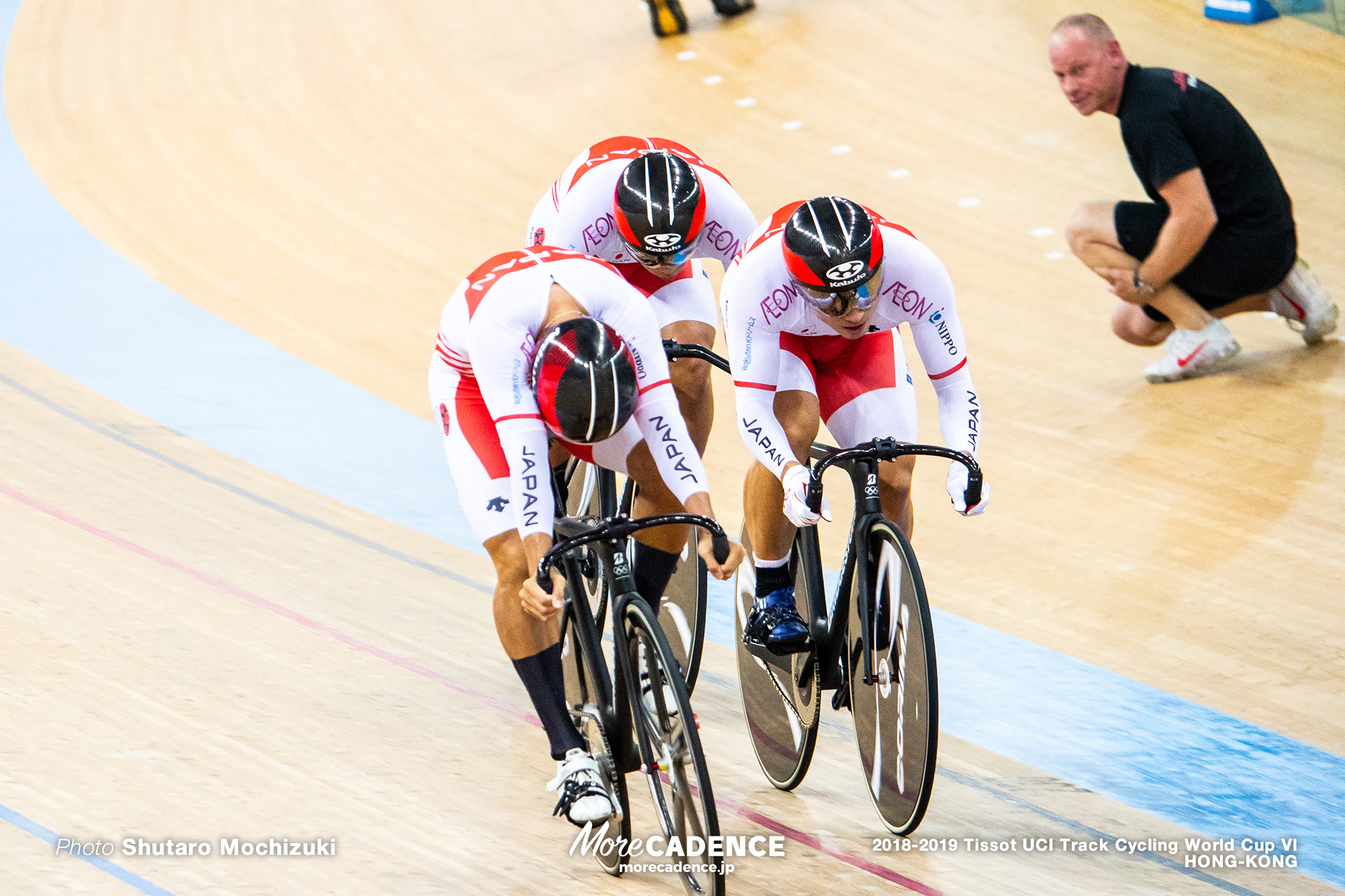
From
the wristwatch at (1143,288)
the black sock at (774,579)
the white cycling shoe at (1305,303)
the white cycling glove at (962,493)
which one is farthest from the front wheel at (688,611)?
the white cycling shoe at (1305,303)

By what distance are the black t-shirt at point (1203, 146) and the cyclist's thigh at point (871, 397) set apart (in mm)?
1953

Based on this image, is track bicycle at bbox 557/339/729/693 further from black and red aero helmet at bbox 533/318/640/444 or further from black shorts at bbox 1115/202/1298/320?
black shorts at bbox 1115/202/1298/320

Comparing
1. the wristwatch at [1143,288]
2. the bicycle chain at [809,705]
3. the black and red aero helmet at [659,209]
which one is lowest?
the wristwatch at [1143,288]

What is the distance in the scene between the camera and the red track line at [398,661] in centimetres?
268

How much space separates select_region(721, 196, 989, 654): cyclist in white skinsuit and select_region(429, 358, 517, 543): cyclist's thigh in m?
0.49

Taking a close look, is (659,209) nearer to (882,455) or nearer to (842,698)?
(882,455)

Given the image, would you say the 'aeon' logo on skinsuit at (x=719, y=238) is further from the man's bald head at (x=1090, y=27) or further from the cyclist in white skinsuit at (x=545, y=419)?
the man's bald head at (x=1090, y=27)

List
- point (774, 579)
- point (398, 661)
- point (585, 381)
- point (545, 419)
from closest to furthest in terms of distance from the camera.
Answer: point (585, 381) → point (545, 419) → point (774, 579) → point (398, 661)

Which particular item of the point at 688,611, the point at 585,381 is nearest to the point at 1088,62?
the point at 688,611

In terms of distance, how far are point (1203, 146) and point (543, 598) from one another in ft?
10.0

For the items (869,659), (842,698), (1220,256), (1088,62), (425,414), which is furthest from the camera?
(425,414)

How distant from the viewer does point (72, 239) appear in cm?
630

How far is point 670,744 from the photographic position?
241cm

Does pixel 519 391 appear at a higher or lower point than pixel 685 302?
higher
